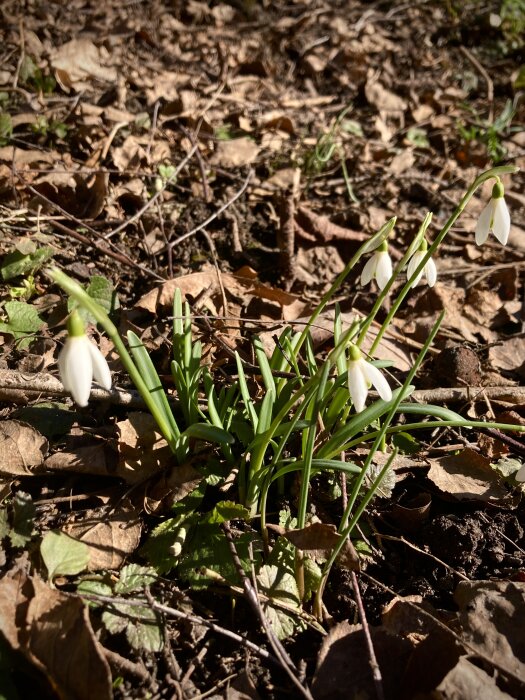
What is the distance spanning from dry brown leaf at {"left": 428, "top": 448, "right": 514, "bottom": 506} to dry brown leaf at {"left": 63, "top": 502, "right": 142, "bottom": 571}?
1.05 meters

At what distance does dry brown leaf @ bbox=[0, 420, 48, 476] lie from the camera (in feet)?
6.21

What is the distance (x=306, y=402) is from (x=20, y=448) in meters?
0.99

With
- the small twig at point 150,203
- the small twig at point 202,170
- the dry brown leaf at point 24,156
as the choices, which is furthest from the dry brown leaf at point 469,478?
the dry brown leaf at point 24,156

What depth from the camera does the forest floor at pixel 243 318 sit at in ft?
5.21

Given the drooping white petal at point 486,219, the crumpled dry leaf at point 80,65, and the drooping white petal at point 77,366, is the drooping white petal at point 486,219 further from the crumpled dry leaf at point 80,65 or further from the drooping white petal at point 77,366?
the crumpled dry leaf at point 80,65

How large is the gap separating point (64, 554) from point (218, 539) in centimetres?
45

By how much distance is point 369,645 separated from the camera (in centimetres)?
157

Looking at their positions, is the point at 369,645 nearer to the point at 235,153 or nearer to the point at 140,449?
the point at 140,449

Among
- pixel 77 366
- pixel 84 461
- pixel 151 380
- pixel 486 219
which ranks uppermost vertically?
pixel 486 219

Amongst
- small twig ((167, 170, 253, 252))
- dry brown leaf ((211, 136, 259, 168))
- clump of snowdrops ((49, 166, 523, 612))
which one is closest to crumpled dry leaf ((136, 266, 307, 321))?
small twig ((167, 170, 253, 252))

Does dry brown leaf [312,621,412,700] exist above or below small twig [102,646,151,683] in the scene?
below

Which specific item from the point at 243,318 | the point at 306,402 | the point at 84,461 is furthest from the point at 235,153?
the point at 306,402

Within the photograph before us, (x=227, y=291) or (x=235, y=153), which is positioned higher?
(x=235, y=153)

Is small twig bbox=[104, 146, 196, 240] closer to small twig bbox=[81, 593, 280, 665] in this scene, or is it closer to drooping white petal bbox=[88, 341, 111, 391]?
drooping white petal bbox=[88, 341, 111, 391]
